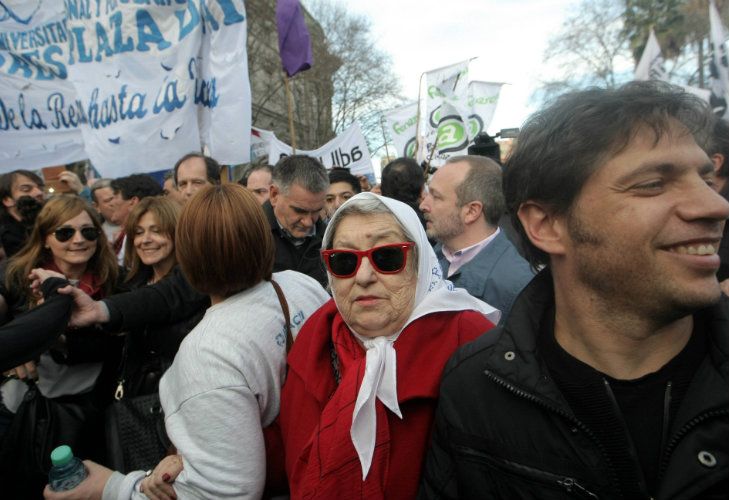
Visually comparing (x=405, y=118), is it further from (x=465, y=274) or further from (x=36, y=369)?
Answer: (x=36, y=369)

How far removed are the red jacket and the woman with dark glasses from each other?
42.2 inches

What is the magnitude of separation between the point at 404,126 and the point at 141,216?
7621 millimetres

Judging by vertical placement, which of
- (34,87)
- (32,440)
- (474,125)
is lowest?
(32,440)

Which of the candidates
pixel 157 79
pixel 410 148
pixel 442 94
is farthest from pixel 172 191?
pixel 410 148

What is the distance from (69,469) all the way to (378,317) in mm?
1267

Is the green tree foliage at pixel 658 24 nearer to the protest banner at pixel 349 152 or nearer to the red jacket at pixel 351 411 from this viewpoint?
the protest banner at pixel 349 152

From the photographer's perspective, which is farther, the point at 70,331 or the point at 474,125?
the point at 474,125

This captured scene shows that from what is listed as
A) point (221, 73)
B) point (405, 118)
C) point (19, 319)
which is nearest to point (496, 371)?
point (19, 319)

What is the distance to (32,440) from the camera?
2133 mm

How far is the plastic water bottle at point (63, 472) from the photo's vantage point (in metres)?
1.65

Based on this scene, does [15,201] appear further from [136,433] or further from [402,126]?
[402,126]

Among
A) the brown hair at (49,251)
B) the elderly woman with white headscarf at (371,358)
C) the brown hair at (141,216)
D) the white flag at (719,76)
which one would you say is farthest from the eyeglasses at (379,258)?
the white flag at (719,76)

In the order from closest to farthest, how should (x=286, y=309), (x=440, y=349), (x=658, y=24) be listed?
(x=440, y=349), (x=286, y=309), (x=658, y=24)

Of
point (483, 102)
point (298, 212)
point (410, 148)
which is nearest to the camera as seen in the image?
point (298, 212)
